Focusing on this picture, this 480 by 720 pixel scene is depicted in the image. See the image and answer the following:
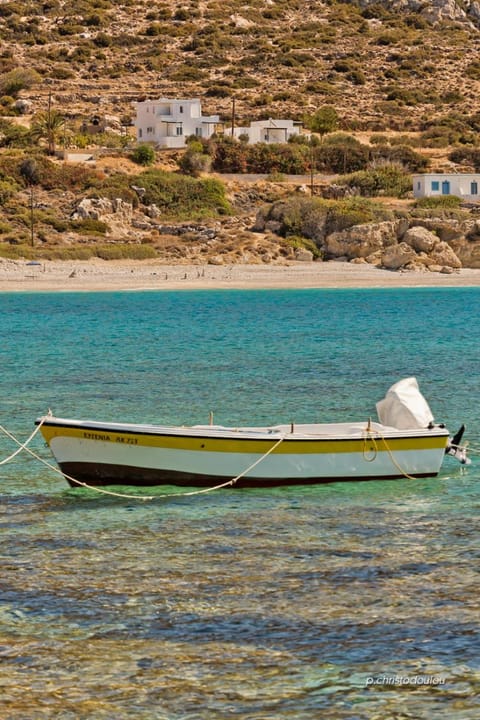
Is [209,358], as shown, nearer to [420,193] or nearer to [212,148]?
[420,193]

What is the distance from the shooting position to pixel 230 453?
15.0m

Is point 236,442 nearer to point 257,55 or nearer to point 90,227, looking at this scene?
point 90,227

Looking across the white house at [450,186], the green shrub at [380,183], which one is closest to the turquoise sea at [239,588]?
the white house at [450,186]

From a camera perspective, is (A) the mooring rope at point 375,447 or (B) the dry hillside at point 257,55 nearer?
(A) the mooring rope at point 375,447

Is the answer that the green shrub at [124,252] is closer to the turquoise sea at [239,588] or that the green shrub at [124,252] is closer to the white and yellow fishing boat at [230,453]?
the turquoise sea at [239,588]

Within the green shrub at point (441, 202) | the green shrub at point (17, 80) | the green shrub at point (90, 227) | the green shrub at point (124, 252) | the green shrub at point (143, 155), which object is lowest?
the green shrub at point (124, 252)

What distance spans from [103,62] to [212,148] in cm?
3903

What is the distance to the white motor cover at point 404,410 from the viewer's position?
52.2ft

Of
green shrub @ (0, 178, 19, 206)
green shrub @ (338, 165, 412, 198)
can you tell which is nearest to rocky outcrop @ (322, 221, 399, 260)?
green shrub @ (338, 165, 412, 198)

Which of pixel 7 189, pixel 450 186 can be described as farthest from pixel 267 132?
pixel 7 189

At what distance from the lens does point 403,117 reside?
10356 centimetres

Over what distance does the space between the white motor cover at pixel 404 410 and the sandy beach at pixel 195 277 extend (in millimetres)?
41114

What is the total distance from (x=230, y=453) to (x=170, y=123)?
76406 millimetres

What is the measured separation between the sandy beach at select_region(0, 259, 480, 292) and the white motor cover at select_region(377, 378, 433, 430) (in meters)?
41.1
